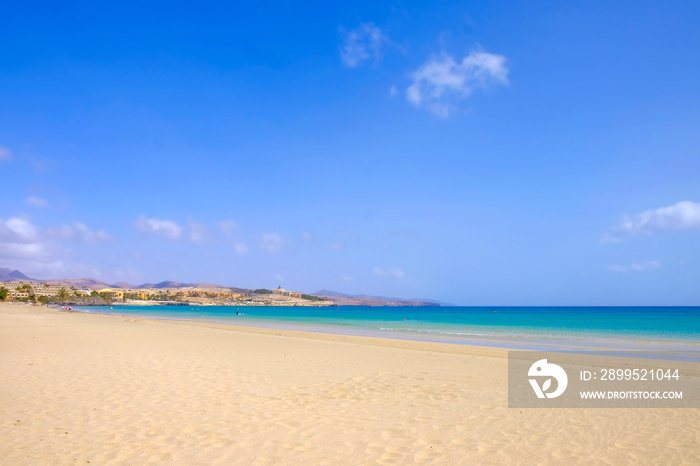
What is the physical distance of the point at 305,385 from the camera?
34.4 feet

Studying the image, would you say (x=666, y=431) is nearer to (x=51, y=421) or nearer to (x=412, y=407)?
(x=412, y=407)

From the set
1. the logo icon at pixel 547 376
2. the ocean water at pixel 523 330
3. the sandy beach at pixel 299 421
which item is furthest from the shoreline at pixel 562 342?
the sandy beach at pixel 299 421

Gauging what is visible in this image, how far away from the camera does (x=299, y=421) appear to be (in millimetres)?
7305

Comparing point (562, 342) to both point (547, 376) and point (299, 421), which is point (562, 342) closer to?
point (547, 376)

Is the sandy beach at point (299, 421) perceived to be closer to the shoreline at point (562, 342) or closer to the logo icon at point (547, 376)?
the logo icon at point (547, 376)

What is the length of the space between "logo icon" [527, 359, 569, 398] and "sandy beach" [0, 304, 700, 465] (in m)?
0.94

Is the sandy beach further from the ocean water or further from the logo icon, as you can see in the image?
the ocean water

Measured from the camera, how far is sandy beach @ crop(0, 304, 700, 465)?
227 inches

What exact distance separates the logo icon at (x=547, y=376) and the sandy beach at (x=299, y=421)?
94 cm

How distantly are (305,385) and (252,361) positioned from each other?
Answer: 15.5 feet

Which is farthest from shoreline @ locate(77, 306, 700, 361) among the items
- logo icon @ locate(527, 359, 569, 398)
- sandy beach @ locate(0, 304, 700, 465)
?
sandy beach @ locate(0, 304, 700, 465)

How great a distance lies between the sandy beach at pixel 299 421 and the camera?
5.77 m

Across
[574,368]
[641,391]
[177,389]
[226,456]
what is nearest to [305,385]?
[177,389]

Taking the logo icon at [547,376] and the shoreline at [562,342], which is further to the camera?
the shoreline at [562,342]
